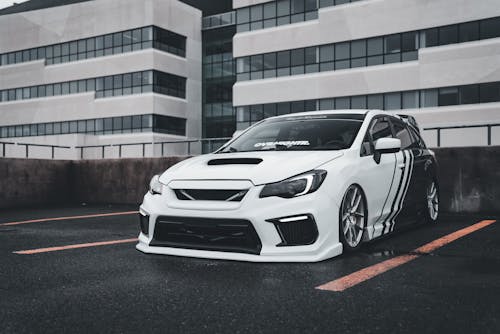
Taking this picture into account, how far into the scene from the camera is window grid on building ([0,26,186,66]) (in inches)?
1745

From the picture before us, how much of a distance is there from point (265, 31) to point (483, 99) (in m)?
15.8

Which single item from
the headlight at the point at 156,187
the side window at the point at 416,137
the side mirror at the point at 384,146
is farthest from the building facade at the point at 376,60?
the headlight at the point at 156,187

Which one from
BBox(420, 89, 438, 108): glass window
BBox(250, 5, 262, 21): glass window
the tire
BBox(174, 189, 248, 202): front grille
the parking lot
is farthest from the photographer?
BBox(250, 5, 262, 21): glass window

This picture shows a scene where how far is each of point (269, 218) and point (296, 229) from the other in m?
0.27

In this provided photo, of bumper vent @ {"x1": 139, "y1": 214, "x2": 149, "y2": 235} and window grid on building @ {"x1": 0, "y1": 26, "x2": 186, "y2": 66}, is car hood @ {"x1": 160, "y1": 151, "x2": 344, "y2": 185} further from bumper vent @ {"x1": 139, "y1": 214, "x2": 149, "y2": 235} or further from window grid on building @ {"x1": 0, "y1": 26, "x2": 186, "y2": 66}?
window grid on building @ {"x1": 0, "y1": 26, "x2": 186, "y2": 66}

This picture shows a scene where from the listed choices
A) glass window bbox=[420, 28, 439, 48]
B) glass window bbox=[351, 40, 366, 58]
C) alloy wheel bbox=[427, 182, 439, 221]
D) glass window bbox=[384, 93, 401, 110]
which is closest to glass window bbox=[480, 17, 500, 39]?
glass window bbox=[420, 28, 439, 48]

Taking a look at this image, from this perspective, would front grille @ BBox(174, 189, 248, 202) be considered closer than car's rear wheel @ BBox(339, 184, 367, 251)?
Yes

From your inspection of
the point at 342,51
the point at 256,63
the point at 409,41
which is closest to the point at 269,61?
the point at 256,63

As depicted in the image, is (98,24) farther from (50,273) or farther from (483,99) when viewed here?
(50,273)

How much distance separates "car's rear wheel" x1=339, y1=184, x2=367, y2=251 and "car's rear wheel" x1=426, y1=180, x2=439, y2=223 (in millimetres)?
2351

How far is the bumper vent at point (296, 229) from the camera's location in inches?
185

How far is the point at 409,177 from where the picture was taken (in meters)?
6.72

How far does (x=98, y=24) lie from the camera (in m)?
46.5

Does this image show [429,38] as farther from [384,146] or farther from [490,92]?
[384,146]
